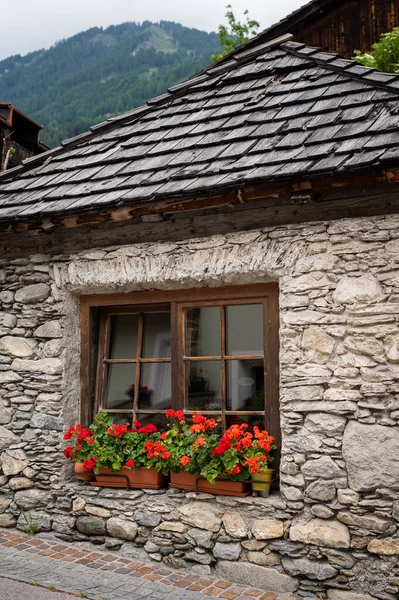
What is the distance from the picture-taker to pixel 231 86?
571 cm

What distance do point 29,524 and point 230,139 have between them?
3.62 m

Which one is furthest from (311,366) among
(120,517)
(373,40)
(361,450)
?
(373,40)

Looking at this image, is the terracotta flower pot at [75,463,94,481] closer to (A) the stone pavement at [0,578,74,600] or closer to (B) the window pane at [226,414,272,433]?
(A) the stone pavement at [0,578,74,600]

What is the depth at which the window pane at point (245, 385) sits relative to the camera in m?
4.67

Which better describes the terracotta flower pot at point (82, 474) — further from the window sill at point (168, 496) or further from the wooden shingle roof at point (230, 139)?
the wooden shingle roof at point (230, 139)

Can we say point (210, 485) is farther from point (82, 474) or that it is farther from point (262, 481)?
point (82, 474)

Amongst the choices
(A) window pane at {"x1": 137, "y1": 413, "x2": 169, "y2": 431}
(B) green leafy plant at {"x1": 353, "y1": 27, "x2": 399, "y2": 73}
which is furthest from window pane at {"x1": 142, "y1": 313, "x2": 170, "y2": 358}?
(B) green leafy plant at {"x1": 353, "y1": 27, "x2": 399, "y2": 73}

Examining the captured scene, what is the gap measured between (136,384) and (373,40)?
6868mm

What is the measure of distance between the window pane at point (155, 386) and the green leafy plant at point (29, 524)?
4.46ft

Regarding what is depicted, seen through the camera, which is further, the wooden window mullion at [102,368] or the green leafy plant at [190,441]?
the wooden window mullion at [102,368]

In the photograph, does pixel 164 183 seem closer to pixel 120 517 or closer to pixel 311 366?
pixel 311 366

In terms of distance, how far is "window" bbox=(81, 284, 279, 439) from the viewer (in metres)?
4.65

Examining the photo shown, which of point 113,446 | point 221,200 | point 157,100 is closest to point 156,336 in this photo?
point 113,446

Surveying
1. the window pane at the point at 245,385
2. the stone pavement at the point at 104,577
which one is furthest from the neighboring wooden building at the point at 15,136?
the stone pavement at the point at 104,577
